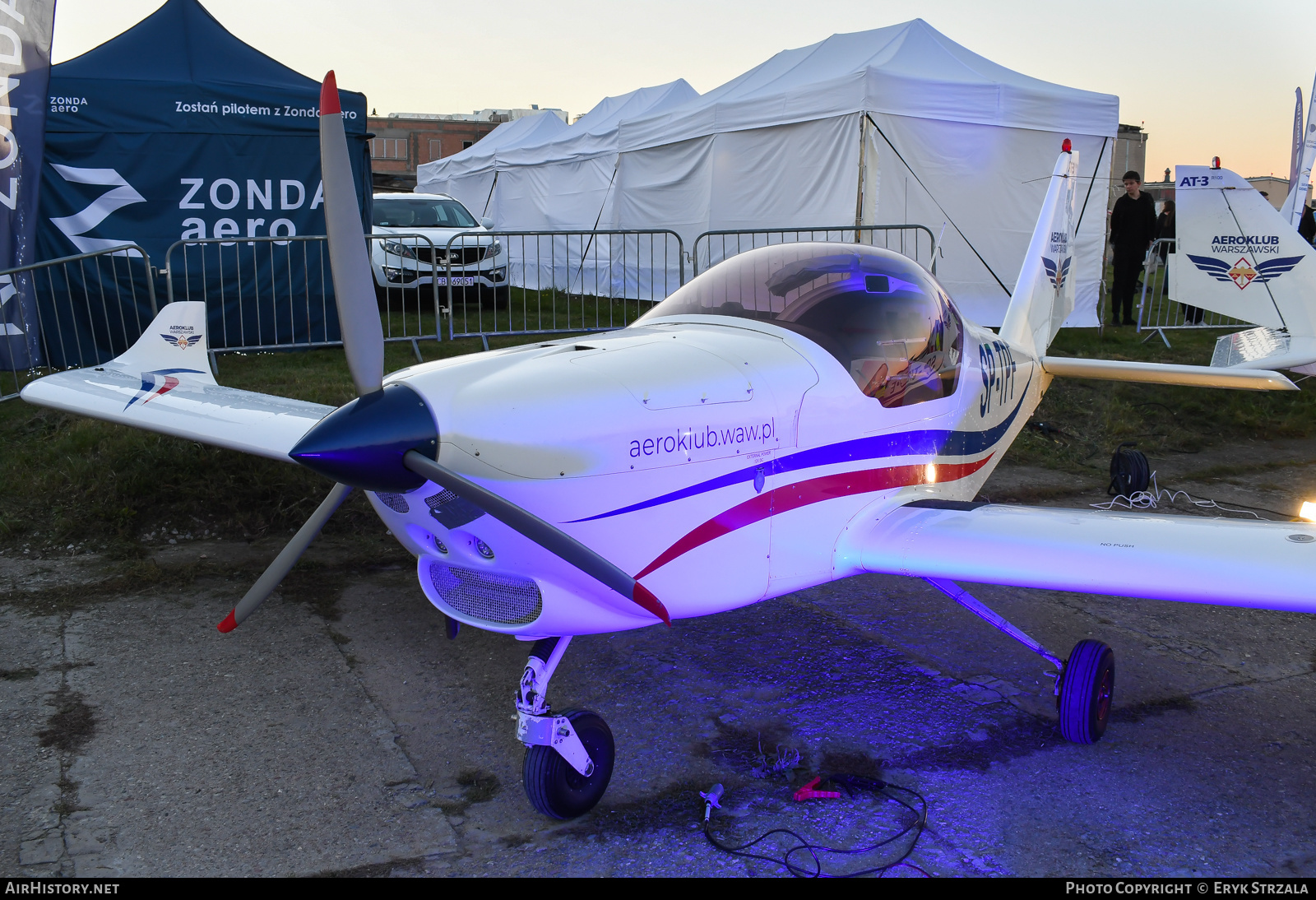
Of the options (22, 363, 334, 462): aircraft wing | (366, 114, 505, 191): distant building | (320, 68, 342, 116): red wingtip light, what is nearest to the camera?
(320, 68, 342, 116): red wingtip light

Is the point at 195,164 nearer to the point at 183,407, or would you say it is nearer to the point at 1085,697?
the point at 183,407

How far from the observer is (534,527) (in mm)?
2604

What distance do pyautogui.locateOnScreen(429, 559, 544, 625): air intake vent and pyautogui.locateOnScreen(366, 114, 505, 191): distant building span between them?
2910 inches

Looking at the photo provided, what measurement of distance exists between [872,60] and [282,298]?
7.31 metres

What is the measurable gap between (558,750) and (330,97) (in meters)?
2.06

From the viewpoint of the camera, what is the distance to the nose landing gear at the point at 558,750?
118 inches

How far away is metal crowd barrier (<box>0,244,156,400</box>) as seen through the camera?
764 cm

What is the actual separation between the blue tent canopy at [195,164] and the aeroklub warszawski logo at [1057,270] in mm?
6276

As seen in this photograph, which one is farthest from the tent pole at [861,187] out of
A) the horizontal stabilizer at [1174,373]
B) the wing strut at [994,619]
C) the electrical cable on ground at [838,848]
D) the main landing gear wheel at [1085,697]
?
the electrical cable on ground at [838,848]

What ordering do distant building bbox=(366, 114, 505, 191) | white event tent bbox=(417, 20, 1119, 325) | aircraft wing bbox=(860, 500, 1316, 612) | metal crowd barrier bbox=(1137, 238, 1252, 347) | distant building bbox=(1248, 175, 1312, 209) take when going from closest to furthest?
aircraft wing bbox=(860, 500, 1316, 612), white event tent bbox=(417, 20, 1119, 325), metal crowd barrier bbox=(1137, 238, 1252, 347), distant building bbox=(1248, 175, 1312, 209), distant building bbox=(366, 114, 505, 191)

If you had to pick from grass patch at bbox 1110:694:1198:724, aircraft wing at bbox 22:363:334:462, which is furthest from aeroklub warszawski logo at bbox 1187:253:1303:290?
aircraft wing at bbox 22:363:334:462

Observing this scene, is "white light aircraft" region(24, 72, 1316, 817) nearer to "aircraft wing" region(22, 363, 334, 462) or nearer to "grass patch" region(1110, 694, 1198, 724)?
"aircraft wing" region(22, 363, 334, 462)

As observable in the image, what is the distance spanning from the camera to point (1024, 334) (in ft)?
20.0

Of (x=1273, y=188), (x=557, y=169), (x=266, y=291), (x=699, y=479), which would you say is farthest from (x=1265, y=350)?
(x=1273, y=188)
